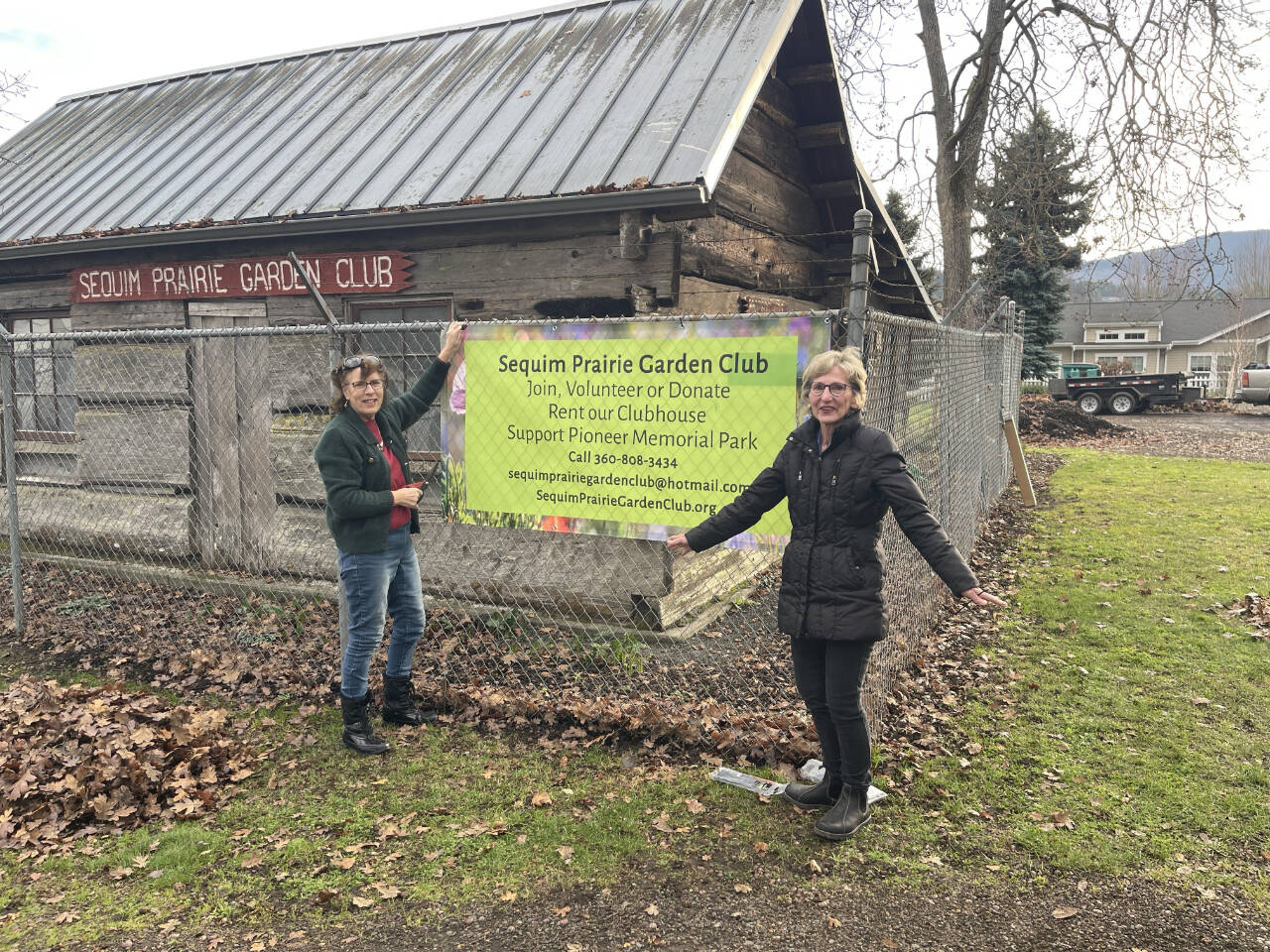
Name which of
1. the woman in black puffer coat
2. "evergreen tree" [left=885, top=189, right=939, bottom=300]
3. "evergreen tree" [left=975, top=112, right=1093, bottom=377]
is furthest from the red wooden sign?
"evergreen tree" [left=885, top=189, right=939, bottom=300]

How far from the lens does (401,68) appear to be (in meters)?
8.98

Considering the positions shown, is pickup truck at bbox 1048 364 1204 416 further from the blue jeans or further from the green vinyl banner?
the blue jeans

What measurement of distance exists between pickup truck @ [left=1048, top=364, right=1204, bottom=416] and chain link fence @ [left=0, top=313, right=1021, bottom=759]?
2053 cm

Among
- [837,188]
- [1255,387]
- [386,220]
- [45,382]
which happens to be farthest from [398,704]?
[1255,387]

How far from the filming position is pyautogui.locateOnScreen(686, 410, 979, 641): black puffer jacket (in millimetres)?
3203

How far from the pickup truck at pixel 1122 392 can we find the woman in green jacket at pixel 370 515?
91.5ft

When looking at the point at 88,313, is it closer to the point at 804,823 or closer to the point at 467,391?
the point at 467,391

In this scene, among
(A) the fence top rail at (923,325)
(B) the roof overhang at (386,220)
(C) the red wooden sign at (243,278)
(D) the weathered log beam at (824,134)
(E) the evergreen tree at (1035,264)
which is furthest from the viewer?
(E) the evergreen tree at (1035,264)

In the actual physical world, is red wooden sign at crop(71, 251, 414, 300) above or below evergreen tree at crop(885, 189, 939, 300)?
below

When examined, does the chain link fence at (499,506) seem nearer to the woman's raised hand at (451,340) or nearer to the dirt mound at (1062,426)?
the woman's raised hand at (451,340)

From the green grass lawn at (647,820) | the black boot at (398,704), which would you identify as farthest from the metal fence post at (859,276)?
the black boot at (398,704)

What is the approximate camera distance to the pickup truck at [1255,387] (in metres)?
28.0

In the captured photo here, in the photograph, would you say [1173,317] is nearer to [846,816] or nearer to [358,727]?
[846,816]

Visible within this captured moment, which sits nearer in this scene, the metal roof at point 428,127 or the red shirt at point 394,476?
the red shirt at point 394,476
